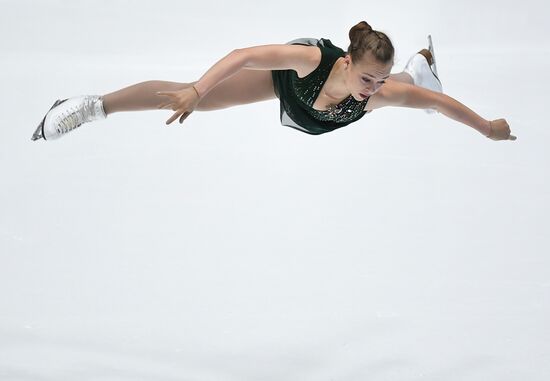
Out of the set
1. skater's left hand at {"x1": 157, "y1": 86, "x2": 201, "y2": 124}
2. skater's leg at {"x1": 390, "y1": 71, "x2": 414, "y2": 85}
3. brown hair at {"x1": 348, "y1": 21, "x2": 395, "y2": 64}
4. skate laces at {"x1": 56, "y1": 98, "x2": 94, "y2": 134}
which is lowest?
skater's left hand at {"x1": 157, "y1": 86, "x2": 201, "y2": 124}

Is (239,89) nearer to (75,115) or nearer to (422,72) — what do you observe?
(75,115)

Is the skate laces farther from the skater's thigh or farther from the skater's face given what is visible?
the skater's face

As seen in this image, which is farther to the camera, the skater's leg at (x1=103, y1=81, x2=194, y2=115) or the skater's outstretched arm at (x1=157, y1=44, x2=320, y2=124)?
the skater's leg at (x1=103, y1=81, x2=194, y2=115)

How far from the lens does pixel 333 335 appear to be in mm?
2740

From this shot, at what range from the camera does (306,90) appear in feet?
8.34

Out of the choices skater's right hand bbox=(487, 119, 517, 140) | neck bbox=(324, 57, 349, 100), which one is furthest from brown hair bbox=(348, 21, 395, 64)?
skater's right hand bbox=(487, 119, 517, 140)

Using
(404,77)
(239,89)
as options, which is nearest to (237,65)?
(239,89)

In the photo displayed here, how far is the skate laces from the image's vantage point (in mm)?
2725

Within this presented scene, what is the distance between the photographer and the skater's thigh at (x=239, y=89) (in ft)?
8.88

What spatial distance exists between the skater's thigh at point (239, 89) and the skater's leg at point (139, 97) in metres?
0.13

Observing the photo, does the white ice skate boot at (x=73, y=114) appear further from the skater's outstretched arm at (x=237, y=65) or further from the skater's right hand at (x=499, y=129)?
the skater's right hand at (x=499, y=129)

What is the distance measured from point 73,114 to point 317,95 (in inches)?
32.9

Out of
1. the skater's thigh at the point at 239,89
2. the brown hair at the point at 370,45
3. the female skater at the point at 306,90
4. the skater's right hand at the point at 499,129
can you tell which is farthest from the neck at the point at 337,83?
the skater's right hand at the point at 499,129

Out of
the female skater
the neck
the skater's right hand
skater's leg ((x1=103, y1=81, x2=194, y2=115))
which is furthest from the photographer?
skater's leg ((x1=103, y1=81, x2=194, y2=115))
